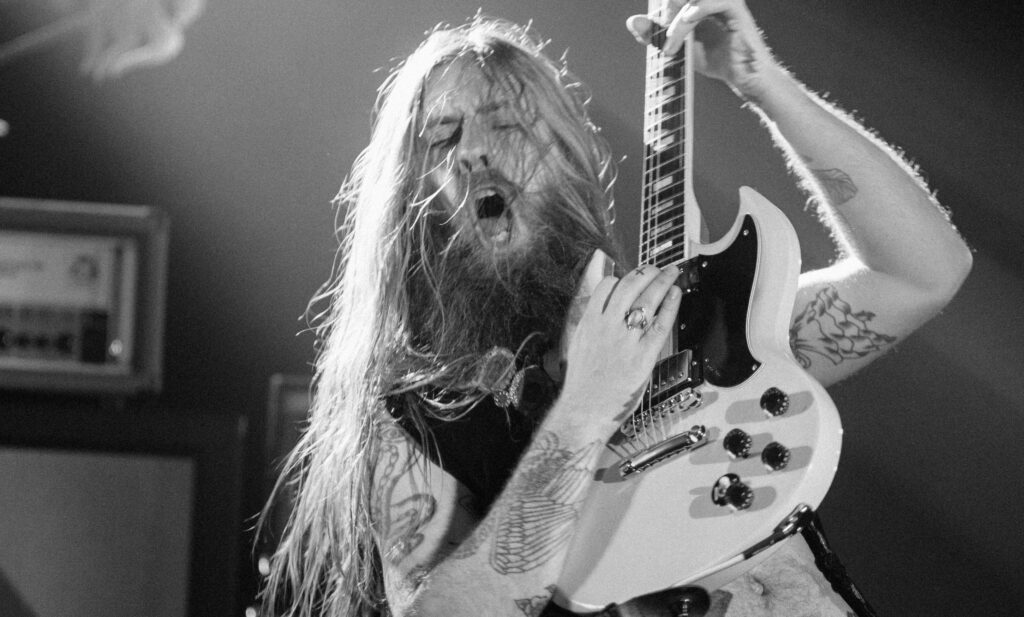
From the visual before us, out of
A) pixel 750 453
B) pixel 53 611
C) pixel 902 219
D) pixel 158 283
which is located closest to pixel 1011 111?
pixel 902 219

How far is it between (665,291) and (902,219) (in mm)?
418

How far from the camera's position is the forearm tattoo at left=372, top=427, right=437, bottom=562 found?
164 centimetres

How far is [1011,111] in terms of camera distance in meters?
2.39

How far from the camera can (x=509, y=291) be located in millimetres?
1829

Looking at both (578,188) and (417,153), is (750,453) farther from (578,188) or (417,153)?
(417,153)

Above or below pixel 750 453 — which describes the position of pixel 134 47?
above

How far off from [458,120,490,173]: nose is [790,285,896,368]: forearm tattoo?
1.80ft

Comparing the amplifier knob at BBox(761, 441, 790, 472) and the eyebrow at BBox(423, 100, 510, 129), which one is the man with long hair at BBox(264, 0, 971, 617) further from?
the amplifier knob at BBox(761, 441, 790, 472)

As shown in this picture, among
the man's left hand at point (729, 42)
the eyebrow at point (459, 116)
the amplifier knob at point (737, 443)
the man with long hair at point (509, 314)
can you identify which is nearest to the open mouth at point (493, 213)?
the man with long hair at point (509, 314)

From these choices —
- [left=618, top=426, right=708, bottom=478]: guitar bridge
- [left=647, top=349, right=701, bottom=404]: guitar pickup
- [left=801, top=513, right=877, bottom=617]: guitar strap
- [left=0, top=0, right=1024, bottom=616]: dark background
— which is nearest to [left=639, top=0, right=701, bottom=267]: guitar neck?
[left=647, top=349, right=701, bottom=404]: guitar pickup

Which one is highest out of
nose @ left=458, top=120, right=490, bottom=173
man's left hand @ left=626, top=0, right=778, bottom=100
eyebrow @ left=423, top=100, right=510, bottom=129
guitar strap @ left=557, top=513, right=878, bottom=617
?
man's left hand @ left=626, top=0, right=778, bottom=100

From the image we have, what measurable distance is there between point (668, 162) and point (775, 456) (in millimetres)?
524

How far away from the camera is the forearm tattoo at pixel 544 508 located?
1.42 meters

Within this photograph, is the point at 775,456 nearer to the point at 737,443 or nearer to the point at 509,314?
the point at 737,443
